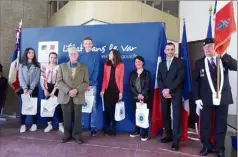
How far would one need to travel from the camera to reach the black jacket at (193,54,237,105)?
279cm

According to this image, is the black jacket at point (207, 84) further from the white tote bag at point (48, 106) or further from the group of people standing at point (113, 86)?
the white tote bag at point (48, 106)

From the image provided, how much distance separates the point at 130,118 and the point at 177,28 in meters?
5.14

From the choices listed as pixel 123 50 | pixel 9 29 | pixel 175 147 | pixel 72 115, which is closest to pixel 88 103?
pixel 72 115

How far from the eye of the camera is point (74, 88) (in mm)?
3367

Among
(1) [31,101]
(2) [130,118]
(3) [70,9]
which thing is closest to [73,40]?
(1) [31,101]

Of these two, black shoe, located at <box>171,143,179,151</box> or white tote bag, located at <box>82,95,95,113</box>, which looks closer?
black shoe, located at <box>171,143,179,151</box>

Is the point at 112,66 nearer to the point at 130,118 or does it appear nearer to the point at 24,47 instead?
the point at 130,118

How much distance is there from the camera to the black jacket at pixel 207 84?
279 cm

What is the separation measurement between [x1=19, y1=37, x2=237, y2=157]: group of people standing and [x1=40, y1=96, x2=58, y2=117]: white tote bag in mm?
93

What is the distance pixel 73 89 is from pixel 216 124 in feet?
6.46

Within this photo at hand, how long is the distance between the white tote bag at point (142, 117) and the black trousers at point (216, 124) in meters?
0.85

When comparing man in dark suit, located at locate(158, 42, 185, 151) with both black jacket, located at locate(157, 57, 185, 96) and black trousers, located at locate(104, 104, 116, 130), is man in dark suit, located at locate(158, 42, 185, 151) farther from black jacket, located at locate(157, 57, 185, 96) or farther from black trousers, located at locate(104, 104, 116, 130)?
black trousers, located at locate(104, 104, 116, 130)

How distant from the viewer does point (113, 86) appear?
370cm

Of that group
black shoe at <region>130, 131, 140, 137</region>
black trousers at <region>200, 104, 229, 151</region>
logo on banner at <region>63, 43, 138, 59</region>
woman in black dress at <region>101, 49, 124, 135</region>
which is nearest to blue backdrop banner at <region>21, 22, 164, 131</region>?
logo on banner at <region>63, 43, 138, 59</region>
